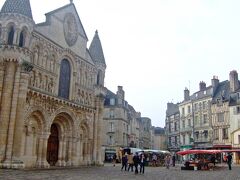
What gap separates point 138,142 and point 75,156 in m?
41.0

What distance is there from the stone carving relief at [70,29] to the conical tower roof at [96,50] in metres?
4.22

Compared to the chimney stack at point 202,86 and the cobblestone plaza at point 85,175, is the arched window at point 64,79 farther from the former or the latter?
the chimney stack at point 202,86

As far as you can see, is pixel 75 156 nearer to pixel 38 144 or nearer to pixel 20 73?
pixel 38 144

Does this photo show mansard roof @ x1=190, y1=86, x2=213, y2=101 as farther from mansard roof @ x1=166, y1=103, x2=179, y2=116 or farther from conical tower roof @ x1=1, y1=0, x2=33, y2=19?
conical tower roof @ x1=1, y1=0, x2=33, y2=19

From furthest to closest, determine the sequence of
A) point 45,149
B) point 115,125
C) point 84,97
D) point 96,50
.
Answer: point 115,125, point 96,50, point 84,97, point 45,149

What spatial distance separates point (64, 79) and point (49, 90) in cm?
278

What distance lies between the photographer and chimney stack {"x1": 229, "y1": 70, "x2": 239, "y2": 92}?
160 feet

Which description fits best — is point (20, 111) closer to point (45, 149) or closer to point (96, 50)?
point (45, 149)

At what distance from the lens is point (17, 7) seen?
24.5m

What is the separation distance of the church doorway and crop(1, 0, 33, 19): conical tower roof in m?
10.2

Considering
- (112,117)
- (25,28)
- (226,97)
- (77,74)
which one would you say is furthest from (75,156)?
(226,97)

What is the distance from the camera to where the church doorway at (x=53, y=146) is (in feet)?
94.9

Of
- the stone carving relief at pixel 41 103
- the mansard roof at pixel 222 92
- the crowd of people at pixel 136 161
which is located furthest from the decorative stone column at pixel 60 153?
the mansard roof at pixel 222 92

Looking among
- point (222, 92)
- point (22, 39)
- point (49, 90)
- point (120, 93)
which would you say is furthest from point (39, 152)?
point (222, 92)
